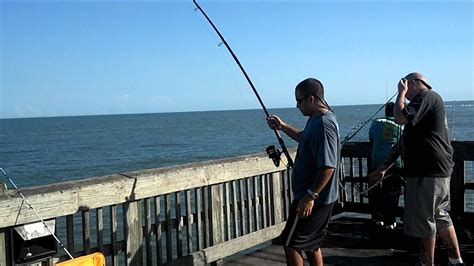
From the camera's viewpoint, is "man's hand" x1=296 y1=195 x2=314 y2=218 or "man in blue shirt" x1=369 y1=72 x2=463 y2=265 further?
"man in blue shirt" x1=369 y1=72 x2=463 y2=265

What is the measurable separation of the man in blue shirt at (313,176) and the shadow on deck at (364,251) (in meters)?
1.40

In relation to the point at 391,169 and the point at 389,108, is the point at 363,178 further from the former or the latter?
the point at 389,108

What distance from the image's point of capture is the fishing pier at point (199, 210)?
141 inches

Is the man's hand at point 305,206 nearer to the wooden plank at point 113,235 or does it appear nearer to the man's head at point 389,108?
the wooden plank at point 113,235

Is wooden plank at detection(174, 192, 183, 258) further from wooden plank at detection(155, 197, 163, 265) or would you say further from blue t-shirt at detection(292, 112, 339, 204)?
blue t-shirt at detection(292, 112, 339, 204)

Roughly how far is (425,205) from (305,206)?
50.7 inches

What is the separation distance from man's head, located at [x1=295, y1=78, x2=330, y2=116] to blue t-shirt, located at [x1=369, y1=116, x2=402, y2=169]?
2.09 m

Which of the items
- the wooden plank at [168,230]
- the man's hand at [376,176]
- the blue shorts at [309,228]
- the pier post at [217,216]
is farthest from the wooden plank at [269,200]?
the blue shorts at [309,228]

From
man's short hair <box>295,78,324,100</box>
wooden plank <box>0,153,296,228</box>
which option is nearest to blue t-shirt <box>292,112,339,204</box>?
man's short hair <box>295,78,324,100</box>

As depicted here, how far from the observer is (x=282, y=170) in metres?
5.66

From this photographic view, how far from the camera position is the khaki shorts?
14.3 ft

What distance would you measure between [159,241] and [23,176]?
24.9 m

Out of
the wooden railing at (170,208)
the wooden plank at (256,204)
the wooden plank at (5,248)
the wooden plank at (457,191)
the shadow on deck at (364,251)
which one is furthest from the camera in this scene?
the wooden plank at (457,191)

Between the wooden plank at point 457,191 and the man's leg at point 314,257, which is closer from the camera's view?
the man's leg at point 314,257
